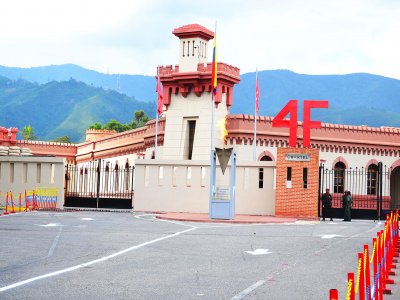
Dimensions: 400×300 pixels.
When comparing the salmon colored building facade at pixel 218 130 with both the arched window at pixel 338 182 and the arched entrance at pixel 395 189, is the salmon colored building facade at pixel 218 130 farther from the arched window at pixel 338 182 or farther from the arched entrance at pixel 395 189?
the arched entrance at pixel 395 189

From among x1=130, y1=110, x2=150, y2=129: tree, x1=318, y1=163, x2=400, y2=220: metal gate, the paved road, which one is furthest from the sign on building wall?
x1=130, y1=110, x2=150, y2=129: tree

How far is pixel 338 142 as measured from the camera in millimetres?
54656

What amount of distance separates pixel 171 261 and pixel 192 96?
39.0 meters

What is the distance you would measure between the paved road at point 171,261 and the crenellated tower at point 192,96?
28.4 meters

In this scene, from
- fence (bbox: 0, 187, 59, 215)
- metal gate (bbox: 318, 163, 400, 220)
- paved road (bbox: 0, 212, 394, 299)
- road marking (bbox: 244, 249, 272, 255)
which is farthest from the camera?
metal gate (bbox: 318, 163, 400, 220)

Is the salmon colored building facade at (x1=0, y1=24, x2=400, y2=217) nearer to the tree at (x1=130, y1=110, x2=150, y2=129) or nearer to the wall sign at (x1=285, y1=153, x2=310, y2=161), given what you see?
the wall sign at (x1=285, y1=153, x2=310, y2=161)

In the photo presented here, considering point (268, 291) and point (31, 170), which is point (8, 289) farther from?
point (31, 170)

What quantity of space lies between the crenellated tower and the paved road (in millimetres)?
28412

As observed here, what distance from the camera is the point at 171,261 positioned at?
1477cm

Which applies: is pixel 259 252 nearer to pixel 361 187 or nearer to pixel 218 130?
pixel 218 130

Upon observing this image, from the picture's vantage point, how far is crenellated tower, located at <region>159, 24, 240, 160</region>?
52.0 m

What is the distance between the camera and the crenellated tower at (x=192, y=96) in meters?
52.0

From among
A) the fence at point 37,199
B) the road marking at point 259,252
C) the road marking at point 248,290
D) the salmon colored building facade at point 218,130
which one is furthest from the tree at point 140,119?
the road marking at point 248,290

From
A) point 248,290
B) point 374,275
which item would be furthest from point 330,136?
point 374,275
